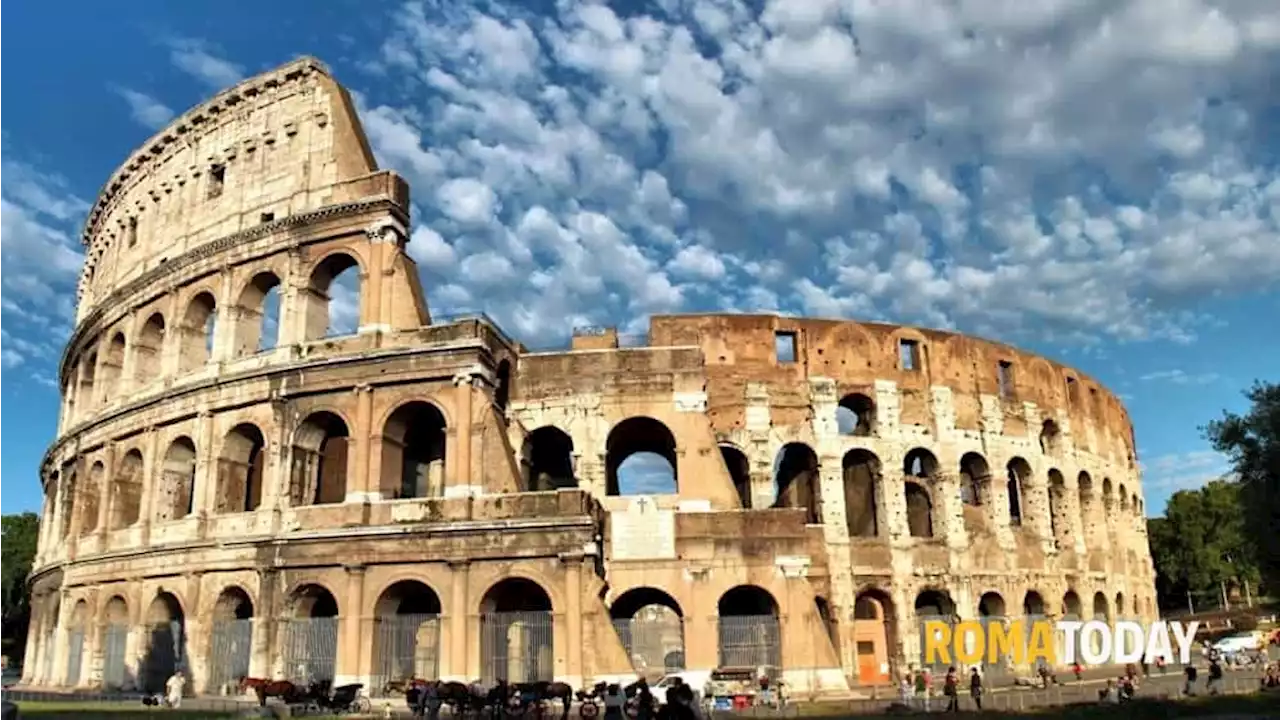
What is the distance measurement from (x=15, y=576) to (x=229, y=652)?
1673 inches

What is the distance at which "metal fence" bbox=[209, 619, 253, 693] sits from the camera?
69.7ft

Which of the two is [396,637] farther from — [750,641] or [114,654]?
[114,654]

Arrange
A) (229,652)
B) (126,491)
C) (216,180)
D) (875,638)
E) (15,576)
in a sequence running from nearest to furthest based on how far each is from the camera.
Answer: (229,652) < (126,491) < (875,638) < (216,180) < (15,576)

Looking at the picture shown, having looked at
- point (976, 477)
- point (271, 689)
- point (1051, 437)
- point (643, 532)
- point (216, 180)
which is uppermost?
point (216, 180)

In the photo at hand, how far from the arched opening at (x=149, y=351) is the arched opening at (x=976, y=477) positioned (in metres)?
23.0

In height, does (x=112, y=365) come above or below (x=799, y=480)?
above

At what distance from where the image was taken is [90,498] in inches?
1072

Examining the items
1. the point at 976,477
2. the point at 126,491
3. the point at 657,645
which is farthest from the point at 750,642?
the point at 126,491

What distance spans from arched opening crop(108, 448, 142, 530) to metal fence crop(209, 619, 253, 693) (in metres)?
5.50

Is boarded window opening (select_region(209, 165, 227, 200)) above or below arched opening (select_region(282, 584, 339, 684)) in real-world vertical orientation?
above

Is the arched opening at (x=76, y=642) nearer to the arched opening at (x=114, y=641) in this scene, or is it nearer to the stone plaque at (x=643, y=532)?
the arched opening at (x=114, y=641)

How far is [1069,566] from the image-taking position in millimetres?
30703

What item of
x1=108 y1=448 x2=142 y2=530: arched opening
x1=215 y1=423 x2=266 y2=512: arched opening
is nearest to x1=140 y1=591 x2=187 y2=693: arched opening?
x1=215 y1=423 x2=266 y2=512: arched opening

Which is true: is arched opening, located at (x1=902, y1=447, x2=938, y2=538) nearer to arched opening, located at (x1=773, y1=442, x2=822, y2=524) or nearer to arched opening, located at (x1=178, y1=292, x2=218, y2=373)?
arched opening, located at (x1=773, y1=442, x2=822, y2=524)
